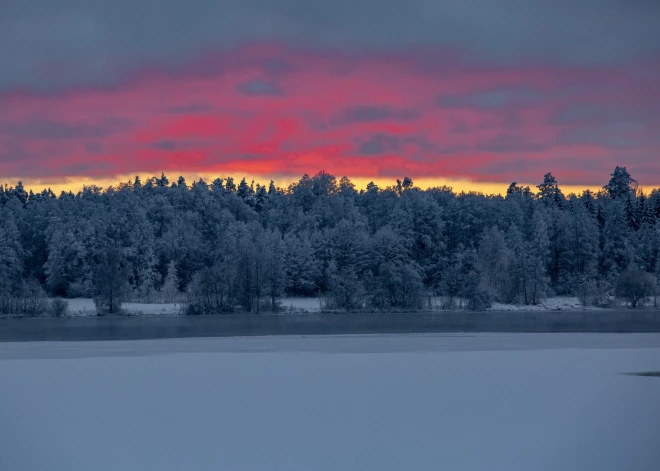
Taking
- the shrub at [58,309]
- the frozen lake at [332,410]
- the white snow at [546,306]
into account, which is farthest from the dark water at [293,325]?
the frozen lake at [332,410]

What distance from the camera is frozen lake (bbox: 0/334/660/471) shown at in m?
12.3

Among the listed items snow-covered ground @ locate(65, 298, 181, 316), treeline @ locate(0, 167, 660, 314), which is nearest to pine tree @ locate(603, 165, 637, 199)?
treeline @ locate(0, 167, 660, 314)

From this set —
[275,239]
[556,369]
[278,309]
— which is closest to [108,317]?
[278,309]

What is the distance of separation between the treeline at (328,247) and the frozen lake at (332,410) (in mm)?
32082

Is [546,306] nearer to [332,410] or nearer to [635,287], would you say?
[635,287]

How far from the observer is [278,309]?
57281mm

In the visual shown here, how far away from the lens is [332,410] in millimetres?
15516

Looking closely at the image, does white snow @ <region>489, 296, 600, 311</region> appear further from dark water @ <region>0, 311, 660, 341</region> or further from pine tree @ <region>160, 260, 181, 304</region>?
pine tree @ <region>160, 260, 181, 304</region>

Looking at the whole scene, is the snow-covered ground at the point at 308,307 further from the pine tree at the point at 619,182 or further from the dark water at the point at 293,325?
the pine tree at the point at 619,182

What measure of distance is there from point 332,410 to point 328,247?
197ft

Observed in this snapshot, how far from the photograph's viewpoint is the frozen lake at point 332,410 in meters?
12.3

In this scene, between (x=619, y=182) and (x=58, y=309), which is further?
(x=619, y=182)

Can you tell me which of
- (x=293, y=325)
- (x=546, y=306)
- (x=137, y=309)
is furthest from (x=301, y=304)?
(x=293, y=325)

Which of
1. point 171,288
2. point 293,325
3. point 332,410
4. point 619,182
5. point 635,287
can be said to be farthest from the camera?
point 619,182
